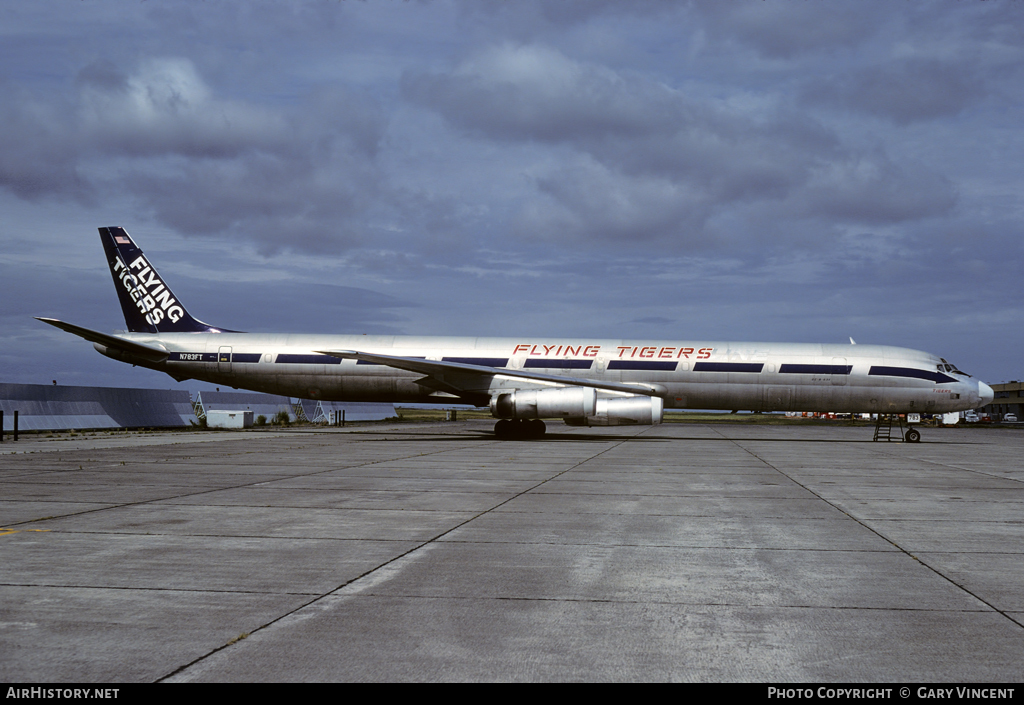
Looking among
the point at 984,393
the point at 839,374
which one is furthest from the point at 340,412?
the point at 984,393

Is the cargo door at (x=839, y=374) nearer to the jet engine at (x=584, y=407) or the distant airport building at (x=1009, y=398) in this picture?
the jet engine at (x=584, y=407)

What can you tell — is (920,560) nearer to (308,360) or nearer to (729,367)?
(729,367)

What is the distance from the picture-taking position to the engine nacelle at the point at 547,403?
25.6 meters

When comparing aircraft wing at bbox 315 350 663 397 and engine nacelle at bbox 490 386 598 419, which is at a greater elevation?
aircraft wing at bbox 315 350 663 397

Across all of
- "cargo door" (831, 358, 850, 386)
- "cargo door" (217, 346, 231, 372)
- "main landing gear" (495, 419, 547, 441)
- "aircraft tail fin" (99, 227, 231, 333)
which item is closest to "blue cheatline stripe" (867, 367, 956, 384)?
"cargo door" (831, 358, 850, 386)

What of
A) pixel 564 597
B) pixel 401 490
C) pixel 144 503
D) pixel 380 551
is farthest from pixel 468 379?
pixel 564 597

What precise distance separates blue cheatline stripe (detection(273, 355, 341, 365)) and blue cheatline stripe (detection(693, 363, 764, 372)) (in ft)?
40.9

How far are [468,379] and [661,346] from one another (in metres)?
6.71

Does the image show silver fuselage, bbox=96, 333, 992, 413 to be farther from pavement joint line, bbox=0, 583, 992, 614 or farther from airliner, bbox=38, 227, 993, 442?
pavement joint line, bbox=0, 583, 992, 614

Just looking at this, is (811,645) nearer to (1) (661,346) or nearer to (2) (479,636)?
(2) (479,636)

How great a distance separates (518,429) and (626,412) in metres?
4.89

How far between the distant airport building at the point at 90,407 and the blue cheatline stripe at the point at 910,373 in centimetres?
2906

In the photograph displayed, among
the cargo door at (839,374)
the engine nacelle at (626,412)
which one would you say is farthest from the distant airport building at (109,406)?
the cargo door at (839,374)

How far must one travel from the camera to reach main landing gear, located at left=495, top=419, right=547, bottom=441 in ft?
95.7
